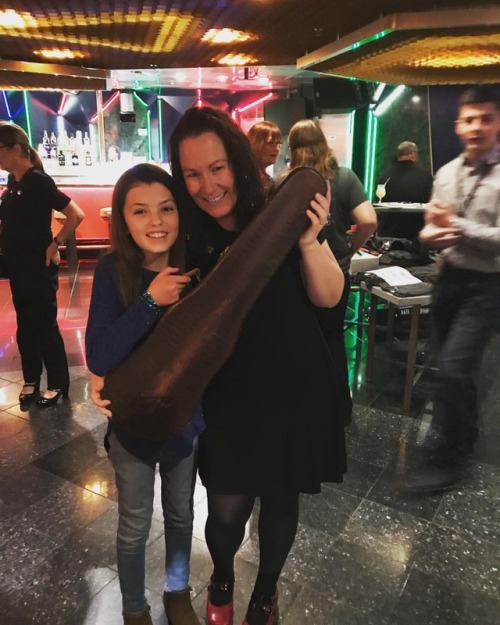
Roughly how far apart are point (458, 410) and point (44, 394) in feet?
7.40

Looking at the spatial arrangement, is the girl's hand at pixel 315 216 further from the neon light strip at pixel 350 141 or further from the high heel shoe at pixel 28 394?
the neon light strip at pixel 350 141

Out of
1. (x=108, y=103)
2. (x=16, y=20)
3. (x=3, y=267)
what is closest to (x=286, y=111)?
(x=108, y=103)

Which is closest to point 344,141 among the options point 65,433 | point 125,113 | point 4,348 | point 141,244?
point 125,113

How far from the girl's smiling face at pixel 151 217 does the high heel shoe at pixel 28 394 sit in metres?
2.15

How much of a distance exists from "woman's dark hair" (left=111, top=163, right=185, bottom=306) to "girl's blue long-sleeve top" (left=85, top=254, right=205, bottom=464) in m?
0.02

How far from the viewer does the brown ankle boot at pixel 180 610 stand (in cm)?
144

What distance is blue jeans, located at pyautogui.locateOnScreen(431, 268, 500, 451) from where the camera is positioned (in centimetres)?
213

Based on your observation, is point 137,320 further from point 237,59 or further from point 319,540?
point 237,59

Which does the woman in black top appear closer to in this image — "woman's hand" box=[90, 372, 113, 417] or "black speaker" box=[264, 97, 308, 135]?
"woman's hand" box=[90, 372, 113, 417]

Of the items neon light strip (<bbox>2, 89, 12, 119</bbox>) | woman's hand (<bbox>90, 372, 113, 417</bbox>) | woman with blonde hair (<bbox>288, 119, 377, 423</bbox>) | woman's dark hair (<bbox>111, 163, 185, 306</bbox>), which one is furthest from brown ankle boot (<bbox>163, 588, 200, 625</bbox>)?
neon light strip (<bbox>2, 89, 12, 119</bbox>)

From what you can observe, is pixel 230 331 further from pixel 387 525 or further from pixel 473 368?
pixel 473 368

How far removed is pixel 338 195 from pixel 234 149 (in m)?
1.54

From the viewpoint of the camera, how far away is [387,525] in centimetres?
193

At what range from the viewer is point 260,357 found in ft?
3.63
